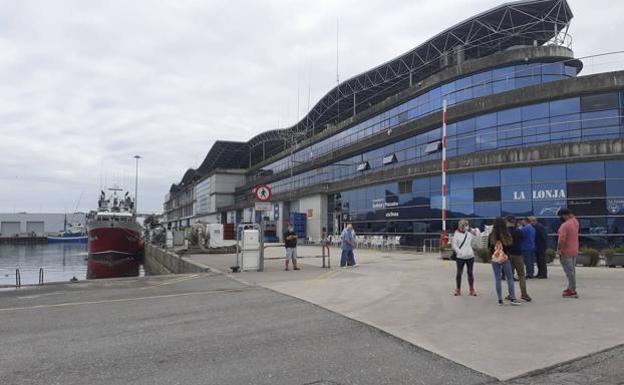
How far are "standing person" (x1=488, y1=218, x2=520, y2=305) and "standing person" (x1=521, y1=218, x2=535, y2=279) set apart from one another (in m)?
3.61

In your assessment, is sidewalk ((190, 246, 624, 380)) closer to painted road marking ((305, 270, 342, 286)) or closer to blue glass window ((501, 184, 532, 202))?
painted road marking ((305, 270, 342, 286))

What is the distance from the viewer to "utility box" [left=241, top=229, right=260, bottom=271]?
16.9 metres

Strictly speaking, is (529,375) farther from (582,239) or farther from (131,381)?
(582,239)

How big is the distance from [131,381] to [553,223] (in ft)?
73.4

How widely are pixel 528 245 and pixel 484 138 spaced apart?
48.7ft

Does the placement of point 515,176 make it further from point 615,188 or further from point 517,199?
point 615,188

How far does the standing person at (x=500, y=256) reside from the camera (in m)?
9.16

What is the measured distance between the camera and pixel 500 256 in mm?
9297

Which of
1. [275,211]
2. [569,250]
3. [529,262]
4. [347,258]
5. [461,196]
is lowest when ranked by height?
[347,258]

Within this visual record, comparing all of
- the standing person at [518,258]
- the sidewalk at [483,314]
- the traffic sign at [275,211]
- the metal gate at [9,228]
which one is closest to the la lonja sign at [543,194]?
the sidewalk at [483,314]

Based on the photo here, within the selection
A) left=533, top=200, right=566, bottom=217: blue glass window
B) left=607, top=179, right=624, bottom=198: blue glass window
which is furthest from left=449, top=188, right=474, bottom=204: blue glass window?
left=607, top=179, right=624, bottom=198: blue glass window

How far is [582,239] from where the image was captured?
22.2m

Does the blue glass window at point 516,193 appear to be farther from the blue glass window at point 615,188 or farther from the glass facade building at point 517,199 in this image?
the blue glass window at point 615,188

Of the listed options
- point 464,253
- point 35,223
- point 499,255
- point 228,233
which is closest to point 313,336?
point 499,255
